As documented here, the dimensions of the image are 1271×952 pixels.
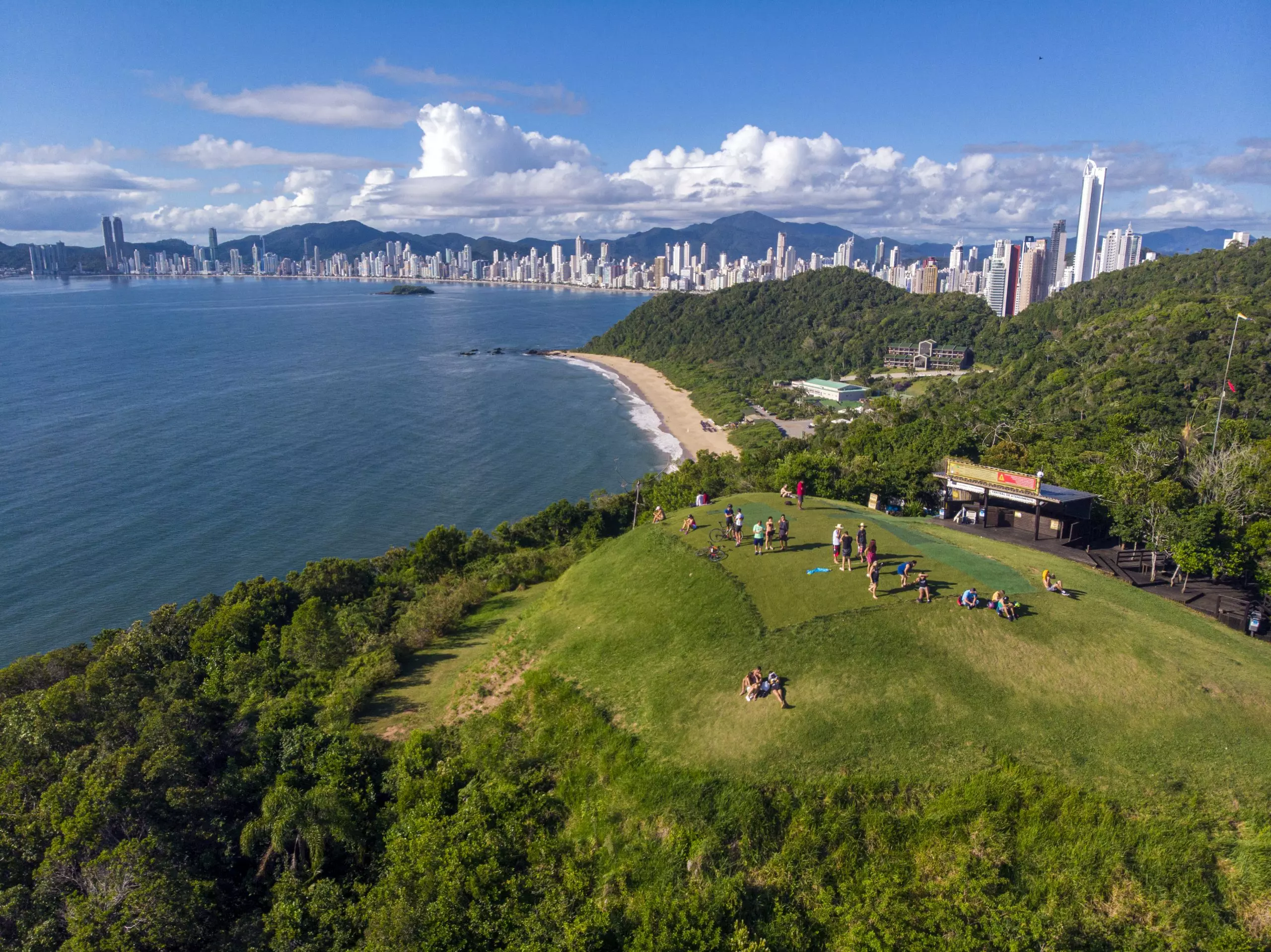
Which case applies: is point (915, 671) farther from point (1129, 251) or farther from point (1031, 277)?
point (1129, 251)

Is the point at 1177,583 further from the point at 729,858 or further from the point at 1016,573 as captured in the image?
the point at 729,858

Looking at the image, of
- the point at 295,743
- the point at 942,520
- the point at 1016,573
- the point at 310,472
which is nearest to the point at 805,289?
the point at 310,472

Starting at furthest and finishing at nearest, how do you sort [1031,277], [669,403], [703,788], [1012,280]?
[1012,280]
[1031,277]
[669,403]
[703,788]

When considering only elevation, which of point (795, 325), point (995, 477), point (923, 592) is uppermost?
point (795, 325)

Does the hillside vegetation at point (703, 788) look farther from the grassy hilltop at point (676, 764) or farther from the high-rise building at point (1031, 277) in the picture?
the high-rise building at point (1031, 277)

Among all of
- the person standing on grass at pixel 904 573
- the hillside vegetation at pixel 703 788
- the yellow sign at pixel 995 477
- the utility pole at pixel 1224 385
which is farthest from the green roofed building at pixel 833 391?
the person standing on grass at pixel 904 573

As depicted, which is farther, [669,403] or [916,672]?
[669,403]

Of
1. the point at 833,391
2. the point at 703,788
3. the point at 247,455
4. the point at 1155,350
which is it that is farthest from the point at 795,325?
the point at 703,788
